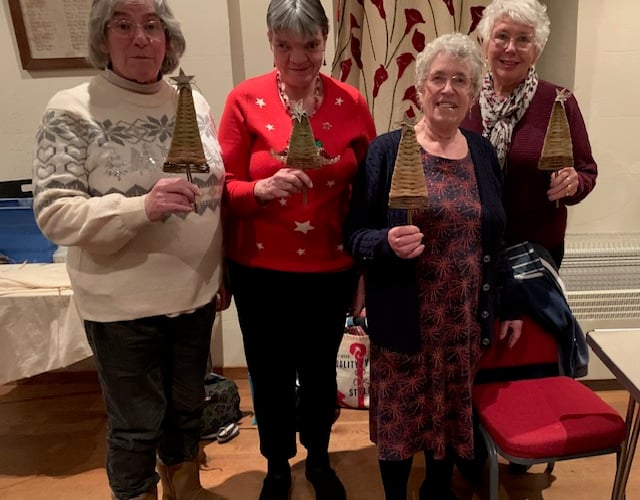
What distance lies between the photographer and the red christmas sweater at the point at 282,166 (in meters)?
1.45

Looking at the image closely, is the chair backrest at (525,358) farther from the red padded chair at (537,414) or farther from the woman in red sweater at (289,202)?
the woman in red sweater at (289,202)

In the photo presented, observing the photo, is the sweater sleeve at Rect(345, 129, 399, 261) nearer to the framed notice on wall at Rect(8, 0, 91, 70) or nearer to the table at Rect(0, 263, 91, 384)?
the table at Rect(0, 263, 91, 384)

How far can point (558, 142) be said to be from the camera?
1438 mm

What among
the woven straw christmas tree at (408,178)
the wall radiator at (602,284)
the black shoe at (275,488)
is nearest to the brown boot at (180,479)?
the black shoe at (275,488)

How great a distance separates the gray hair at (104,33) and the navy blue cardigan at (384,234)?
554 millimetres

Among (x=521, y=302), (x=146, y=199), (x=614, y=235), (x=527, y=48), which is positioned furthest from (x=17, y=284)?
(x=614, y=235)

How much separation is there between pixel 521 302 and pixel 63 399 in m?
2.15

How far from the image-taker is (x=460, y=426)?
5.14 ft

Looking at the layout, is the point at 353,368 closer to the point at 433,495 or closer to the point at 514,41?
the point at 433,495

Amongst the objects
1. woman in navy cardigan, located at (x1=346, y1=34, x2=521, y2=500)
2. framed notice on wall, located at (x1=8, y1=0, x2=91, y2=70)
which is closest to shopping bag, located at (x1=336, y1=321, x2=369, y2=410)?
woman in navy cardigan, located at (x1=346, y1=34, x2=521, y2=500)

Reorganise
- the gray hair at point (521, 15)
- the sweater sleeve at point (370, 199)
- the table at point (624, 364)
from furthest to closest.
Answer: the gray hair at point (521, 15) → the sweater sleeve at point (370, 199) → the table at point (624, 364)

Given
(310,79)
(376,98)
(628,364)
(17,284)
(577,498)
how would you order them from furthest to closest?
(376,98)
(17,284)
(577,498)
(310,79)
(628,364)

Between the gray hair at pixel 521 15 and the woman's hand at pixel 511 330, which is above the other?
the gray hair at pixel 521 15

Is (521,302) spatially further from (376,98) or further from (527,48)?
(376,98)
